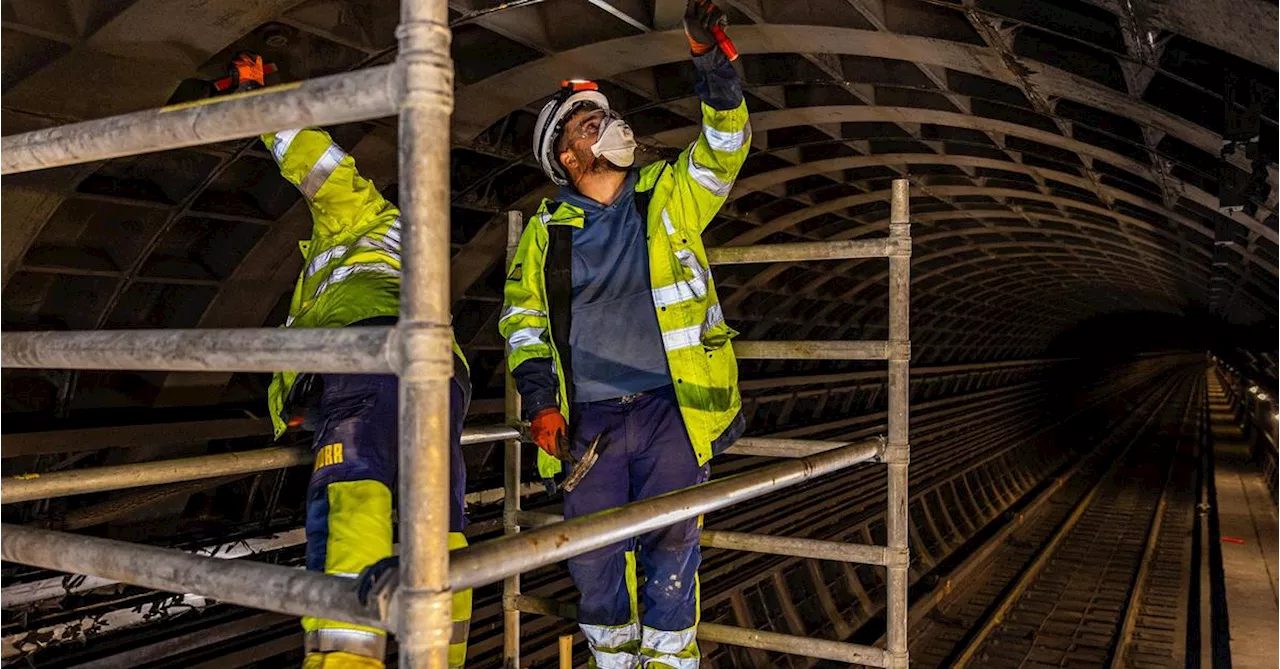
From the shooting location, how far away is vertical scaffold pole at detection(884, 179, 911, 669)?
388 cm

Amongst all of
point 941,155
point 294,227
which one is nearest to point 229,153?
point 294,227

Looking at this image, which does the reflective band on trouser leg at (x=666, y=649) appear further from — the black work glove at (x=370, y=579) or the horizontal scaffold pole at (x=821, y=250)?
the black work glove at (x=370, y=579)

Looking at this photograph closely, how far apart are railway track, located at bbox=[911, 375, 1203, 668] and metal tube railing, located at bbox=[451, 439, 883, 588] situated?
992 cm

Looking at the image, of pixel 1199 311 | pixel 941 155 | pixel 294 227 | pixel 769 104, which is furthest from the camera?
pixel 1199 311

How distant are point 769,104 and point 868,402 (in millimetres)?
12549

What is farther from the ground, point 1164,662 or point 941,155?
point 941,155

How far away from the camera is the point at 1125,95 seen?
21.0ft

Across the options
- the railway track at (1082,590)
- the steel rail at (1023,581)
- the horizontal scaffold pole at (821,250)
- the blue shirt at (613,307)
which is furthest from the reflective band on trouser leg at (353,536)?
the railway track at (1082,590)

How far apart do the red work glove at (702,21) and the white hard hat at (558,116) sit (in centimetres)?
63

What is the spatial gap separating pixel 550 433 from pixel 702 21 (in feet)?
4.24

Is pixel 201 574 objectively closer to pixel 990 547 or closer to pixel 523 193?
pixel 523 193

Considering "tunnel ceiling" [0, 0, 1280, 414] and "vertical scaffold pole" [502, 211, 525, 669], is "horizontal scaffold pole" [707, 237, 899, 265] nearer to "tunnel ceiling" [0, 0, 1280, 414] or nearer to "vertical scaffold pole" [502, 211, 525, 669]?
"vertical scaffold pole" [502, 211, 525, 669]

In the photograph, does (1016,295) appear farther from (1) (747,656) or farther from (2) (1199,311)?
(1) (747,656)

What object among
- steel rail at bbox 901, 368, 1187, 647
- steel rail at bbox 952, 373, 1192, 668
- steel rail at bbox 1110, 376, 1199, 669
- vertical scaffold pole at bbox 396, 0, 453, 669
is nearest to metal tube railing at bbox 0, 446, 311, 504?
vertical scaffold pole at bbox 396, 0, 453, 669
